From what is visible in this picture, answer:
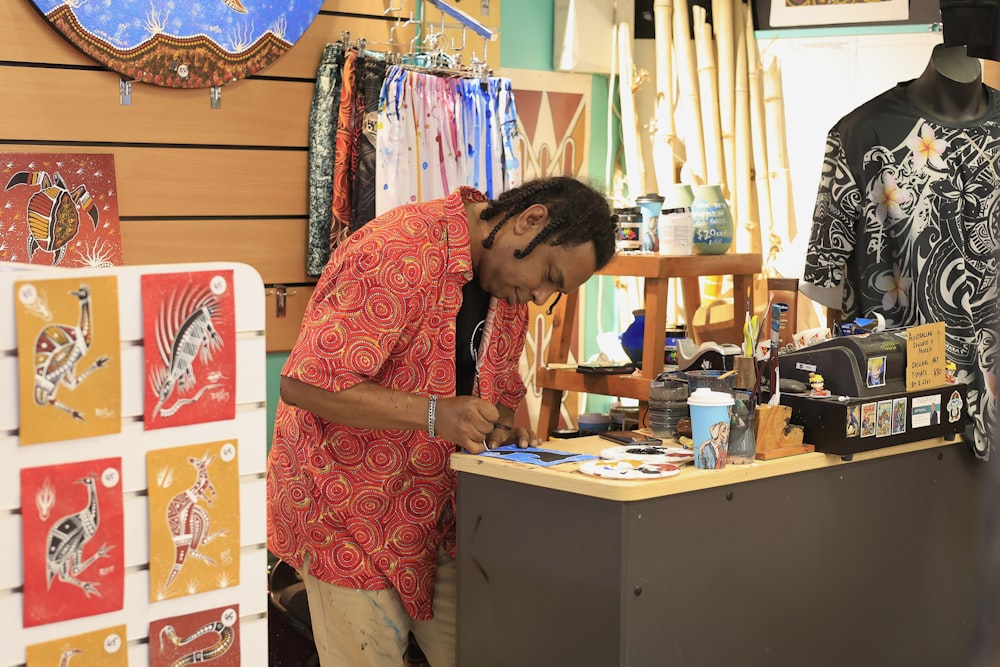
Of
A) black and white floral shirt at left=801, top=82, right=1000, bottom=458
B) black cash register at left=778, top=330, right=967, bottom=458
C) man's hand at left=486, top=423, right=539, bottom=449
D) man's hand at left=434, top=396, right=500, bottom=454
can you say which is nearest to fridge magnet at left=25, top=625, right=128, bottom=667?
man's hand at left=434, top=396, right=500, bottom=454

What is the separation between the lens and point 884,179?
11.0 ft

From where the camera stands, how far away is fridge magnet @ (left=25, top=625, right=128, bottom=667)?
153 cm

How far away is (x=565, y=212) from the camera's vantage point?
101 inches

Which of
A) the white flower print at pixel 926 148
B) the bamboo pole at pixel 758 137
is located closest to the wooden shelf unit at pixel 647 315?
the bamboo pole at pixel 758 137

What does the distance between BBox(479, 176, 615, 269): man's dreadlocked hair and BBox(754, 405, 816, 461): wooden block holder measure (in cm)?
50

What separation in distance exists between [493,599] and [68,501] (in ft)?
4.04

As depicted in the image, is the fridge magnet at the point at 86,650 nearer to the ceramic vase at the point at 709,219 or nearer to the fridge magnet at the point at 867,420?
the fridge magnet at the point at 867,420

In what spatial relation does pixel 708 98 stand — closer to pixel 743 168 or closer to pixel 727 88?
pixel 727 88

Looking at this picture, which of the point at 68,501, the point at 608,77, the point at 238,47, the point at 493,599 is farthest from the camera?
the point at 608,77

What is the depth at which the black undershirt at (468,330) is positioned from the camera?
108 inches

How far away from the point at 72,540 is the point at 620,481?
1.12 meters

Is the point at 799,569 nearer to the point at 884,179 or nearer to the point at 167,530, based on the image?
the point at 884,179

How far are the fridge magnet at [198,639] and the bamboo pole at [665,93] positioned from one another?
371 centimetres

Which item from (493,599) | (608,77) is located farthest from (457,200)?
(608,77)
